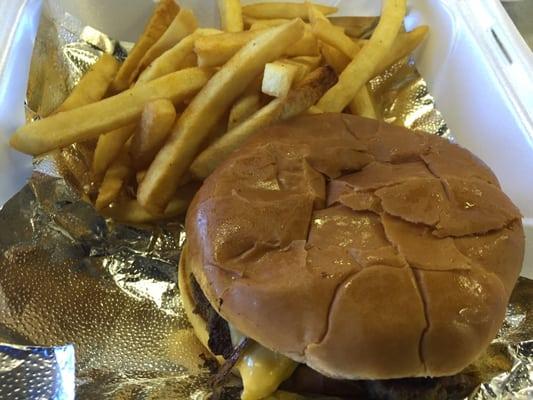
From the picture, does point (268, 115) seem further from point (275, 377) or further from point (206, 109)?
point (275, 377)

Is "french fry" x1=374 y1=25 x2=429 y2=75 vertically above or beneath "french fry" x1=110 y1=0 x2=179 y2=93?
beneath

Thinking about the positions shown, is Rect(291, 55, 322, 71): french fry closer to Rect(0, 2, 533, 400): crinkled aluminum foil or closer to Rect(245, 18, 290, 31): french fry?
Rect(245, 18, 290, 31): french fry

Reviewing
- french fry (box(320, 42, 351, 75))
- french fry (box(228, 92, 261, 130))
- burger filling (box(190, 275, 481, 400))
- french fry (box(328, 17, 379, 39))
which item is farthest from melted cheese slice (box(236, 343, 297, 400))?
french fry (box(328, 17, 379, 39))

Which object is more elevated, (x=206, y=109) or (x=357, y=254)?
(x=206, y=109)

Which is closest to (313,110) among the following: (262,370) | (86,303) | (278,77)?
(278,77)

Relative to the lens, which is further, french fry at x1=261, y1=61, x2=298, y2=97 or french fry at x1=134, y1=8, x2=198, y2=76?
french fry at x1=134, y1=8, x2=198, y2=76

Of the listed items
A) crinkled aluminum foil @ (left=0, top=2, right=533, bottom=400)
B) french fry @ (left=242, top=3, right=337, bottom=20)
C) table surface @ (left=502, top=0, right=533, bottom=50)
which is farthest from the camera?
table surface @ (left=502, top=0, right=533, bottom=50)

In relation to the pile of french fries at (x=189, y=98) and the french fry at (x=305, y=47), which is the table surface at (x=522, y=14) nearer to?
the pile of french fries at (x=189, y=98)
